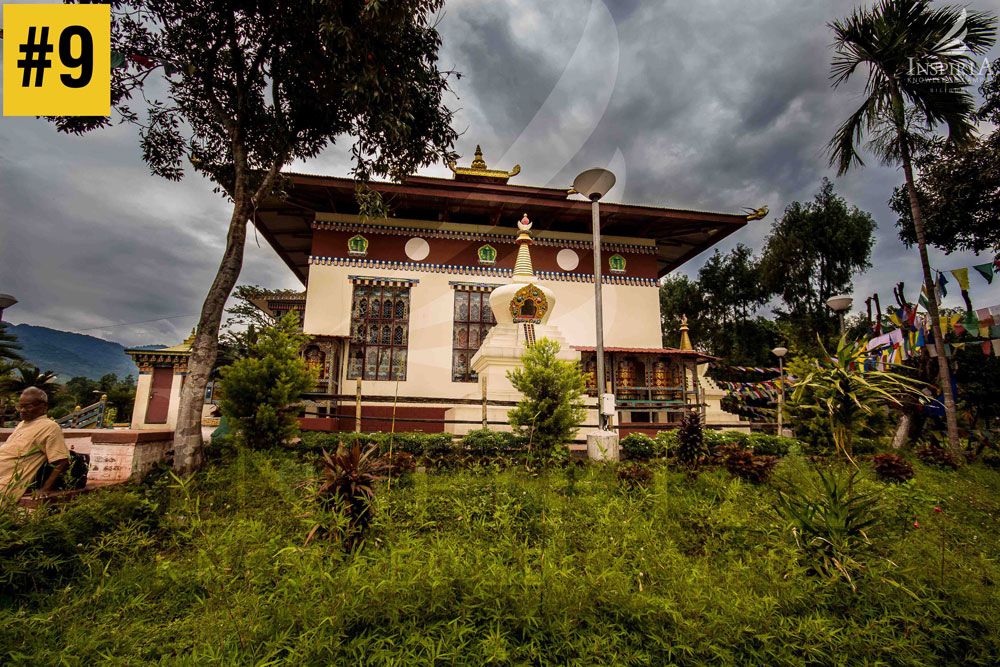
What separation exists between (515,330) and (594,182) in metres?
3.73

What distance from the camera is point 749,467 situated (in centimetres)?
588

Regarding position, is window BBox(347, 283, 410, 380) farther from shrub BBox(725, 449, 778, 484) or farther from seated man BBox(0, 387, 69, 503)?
shrub BBox(725, 449, 778, 484)

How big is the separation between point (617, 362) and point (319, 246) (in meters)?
9.85

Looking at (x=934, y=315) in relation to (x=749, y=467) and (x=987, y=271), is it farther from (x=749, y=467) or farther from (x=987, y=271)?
(x=749, y=467)

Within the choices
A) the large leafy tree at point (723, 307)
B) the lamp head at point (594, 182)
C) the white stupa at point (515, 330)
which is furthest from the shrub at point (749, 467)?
the large leafy tree at point (723, 307)

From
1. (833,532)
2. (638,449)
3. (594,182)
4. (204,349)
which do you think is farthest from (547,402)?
(204,349)

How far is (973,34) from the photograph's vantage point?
9.23m

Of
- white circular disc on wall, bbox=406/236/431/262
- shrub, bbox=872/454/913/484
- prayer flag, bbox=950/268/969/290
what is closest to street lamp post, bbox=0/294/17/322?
white circular disc on wall, bbox=406/236/431/262

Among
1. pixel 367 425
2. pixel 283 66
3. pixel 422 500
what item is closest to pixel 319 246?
pixel 367 425

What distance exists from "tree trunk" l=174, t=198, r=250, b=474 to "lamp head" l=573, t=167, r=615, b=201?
578cm

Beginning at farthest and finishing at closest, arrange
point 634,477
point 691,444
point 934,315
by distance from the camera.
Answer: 1. point 934,315
2. point 691,444
3. point 634,477

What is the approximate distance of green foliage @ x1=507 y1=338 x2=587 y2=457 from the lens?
697 centimetres

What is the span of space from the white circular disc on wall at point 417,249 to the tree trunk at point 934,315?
12.0 m

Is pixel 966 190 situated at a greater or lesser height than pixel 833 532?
greater
